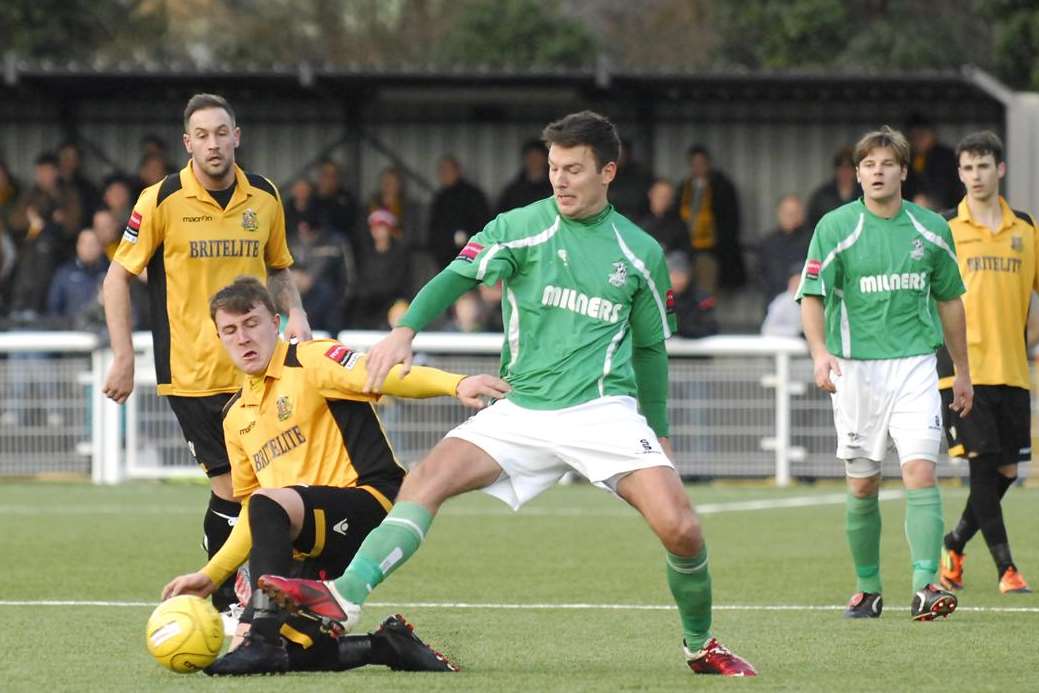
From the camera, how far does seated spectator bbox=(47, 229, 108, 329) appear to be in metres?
17.4

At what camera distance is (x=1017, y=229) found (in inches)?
387

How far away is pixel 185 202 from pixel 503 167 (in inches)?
545

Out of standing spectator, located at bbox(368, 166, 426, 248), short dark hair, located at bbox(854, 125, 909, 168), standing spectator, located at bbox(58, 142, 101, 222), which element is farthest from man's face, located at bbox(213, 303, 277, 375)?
standing spectator, located at bbox(58, 142, 101, 222)

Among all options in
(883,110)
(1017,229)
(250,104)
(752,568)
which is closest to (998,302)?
(1017,229)

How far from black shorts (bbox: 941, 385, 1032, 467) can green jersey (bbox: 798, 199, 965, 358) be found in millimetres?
1418

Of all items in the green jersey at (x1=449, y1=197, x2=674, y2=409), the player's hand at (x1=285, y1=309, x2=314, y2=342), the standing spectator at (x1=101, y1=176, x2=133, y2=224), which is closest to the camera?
the green jersey at (x1=449, y1=197, x2=674, y2=409)

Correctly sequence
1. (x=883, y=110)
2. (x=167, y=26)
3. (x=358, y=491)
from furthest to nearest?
(x=167, y=26) < (x=883, y=110) < (x=358, y=491)

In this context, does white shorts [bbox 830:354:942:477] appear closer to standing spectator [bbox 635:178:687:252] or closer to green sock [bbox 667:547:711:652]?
green sock [bbox 667:547:711:652]

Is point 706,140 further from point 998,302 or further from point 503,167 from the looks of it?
point 998,302

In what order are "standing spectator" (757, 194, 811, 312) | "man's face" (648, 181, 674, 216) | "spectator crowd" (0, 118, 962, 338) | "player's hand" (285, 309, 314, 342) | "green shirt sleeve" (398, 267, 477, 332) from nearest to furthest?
1. "green shirt sleeve" (398, 267, 477, 332)
2. "player's hand" (285, 309, 314, 342)
3. "spectator crowd" (0, 118, 962, 338)
4. "standing spectator" (757, 194, 811, 312)
5. "man's face" (648, 181, 674, 216)

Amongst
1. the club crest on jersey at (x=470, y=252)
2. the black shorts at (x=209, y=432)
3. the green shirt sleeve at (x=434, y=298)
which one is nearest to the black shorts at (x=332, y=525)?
the green shirt sleeve at (x=434, y=298)

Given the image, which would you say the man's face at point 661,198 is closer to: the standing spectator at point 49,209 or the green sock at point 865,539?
the standing spectator at point 49,209

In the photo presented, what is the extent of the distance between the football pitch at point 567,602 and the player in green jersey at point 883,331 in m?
0.47

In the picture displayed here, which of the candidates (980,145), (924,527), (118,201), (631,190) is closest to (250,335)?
Result: (924,527)
